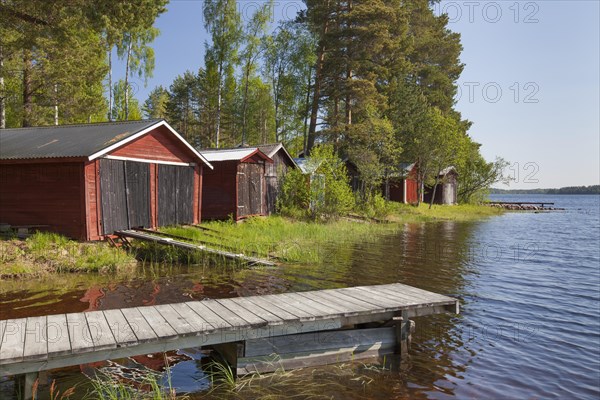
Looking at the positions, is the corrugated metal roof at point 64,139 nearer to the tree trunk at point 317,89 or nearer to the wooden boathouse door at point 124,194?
the wooden boathouse door at point 124,194

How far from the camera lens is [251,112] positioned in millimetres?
50500

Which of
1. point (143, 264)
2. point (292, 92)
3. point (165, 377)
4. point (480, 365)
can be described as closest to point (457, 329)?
point (480, 365)

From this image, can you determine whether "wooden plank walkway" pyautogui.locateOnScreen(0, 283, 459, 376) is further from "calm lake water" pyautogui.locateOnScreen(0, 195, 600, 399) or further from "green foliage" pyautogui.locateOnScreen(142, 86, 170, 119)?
"green foliage" pyautogui.locateOnScreen(142, 86, 170, 119)

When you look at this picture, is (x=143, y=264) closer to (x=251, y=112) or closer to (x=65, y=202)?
(x=65, y=202)

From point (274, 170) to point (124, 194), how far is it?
435 inches

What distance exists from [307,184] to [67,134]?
13715 millimetres

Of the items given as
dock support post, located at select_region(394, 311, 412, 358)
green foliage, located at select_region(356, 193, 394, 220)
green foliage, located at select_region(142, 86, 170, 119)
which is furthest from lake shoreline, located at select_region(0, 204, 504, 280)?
green foliage, located at select_region(142, 86, 170, 119)

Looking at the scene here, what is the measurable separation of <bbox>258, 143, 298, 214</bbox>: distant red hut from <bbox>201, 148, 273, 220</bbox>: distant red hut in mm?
1892

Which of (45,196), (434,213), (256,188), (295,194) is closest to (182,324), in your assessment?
(45,196)

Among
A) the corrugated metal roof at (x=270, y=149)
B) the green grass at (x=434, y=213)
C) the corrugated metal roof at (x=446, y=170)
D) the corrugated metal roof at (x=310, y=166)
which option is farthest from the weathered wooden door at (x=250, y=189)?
the corrugated metal roof at (x=446, y=170)

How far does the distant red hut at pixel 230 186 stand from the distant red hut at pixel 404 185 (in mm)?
20644

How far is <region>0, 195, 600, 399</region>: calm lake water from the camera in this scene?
630 cm

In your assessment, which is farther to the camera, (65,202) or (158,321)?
(65,202)

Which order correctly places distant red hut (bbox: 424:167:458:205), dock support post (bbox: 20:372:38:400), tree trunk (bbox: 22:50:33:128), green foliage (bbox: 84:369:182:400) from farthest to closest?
1. distant red hut (bbox: 424:167:458:205)
2. tree trunk (bbox: 22:50:33:128)
3. green foliage (bbox: 84:369:182:400)
4. dock support post (bbox: 20:372:38:400)
